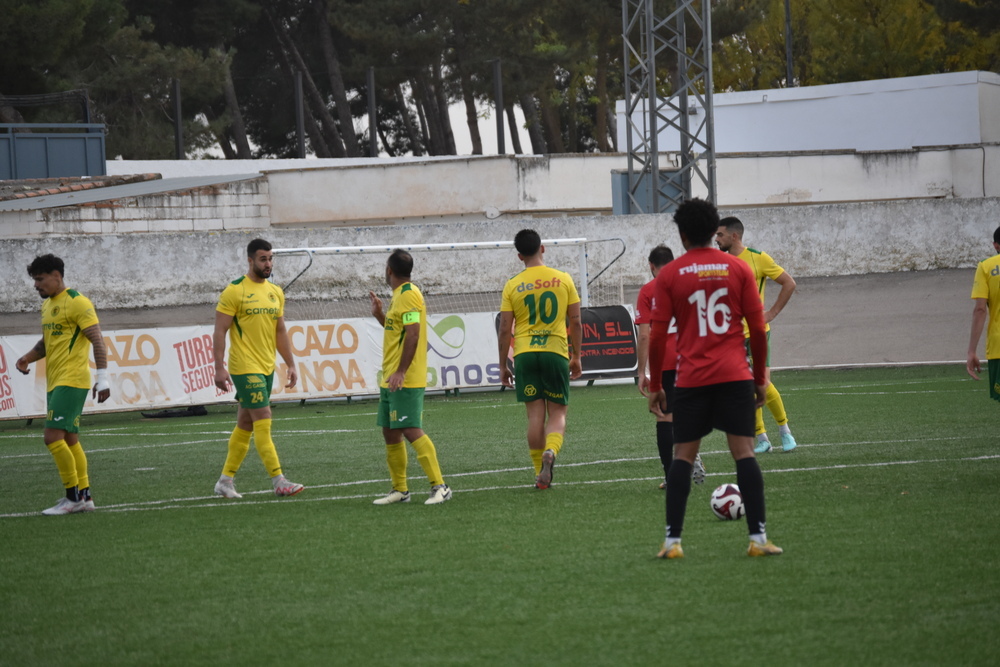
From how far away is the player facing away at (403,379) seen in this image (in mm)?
8555

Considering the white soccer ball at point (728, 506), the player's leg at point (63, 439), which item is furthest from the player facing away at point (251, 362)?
the white soccer ball at point (728, 506)

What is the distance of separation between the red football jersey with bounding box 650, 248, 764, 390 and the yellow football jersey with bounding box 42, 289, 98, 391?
5.08m

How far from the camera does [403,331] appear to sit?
8641 millimetres

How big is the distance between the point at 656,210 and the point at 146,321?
1185cm

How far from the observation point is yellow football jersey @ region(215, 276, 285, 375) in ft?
31.3

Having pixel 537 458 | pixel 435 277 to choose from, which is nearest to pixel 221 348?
pixel 537 458

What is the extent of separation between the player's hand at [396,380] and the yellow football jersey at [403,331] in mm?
63

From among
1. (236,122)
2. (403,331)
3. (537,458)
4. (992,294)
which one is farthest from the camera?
(236,122)

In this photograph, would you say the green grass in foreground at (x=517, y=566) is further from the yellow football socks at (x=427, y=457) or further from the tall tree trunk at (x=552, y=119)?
the tall tree trunk at (x=552, y=119)

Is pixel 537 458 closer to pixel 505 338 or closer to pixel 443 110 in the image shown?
pixel 505 338

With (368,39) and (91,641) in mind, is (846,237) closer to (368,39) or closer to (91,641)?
(368,39)

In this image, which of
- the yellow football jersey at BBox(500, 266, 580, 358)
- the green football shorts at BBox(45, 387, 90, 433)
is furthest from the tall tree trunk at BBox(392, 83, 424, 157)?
the yellow football jersey at BBox(500, 266, 580, 358)

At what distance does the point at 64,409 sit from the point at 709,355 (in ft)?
17.7

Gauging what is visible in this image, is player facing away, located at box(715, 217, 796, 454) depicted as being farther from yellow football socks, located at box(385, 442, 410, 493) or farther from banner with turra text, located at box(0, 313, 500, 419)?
banner with turra text, located at box(0, 313, 500, 419)
